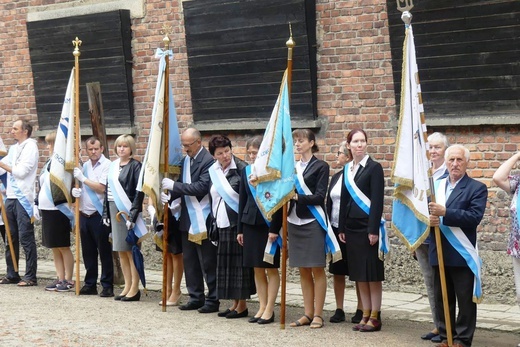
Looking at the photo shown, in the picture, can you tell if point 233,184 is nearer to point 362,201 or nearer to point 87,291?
point 362,201

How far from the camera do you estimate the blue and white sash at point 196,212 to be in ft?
33.2

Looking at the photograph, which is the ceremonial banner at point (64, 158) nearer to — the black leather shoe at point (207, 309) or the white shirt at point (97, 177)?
the white shirt at point (97, 177)

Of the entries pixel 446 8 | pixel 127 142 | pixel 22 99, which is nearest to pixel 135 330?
pixel 127 142

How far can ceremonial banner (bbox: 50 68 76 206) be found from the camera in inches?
448

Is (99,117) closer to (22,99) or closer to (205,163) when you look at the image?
(205,163)

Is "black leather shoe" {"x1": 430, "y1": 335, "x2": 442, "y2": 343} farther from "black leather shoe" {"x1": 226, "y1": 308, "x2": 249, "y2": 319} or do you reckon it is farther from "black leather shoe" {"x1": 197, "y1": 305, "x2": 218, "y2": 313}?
"black leather shoe" {"x1": 197, "y1": 305, "x2": 218, "y2": 313}

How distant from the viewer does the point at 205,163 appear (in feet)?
33.3

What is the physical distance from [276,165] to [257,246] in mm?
836

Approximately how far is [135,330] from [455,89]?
12.8 feet

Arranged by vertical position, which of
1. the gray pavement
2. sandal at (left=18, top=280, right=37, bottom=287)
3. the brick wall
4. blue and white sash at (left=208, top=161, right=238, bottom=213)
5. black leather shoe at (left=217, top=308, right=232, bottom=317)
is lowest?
the gray pavement

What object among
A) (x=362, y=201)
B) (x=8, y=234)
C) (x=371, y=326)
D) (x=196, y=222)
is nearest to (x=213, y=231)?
(x=196, y=222)

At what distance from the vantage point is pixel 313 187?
9109 mm

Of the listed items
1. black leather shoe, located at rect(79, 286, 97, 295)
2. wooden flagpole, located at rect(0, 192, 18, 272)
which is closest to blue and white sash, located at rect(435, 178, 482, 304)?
black leather shoe, located at rect(79, 286, 97, 295)

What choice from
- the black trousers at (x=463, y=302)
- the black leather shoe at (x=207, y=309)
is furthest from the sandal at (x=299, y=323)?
the black trousers at (x=463, y=302)
